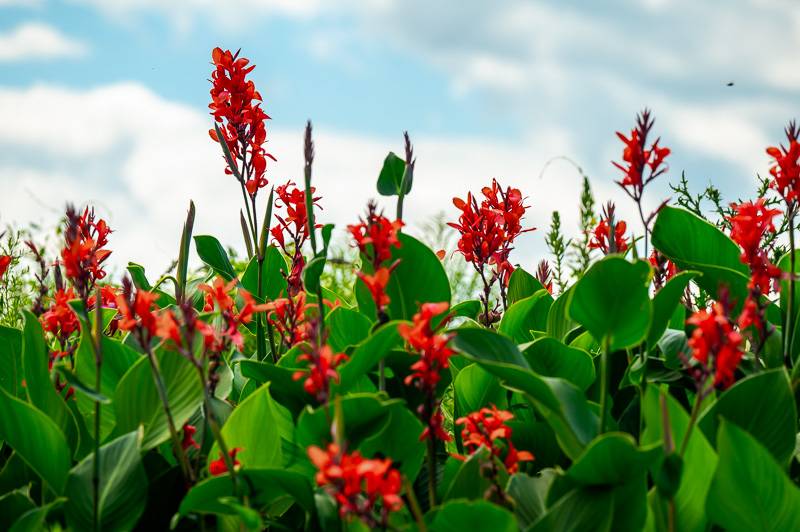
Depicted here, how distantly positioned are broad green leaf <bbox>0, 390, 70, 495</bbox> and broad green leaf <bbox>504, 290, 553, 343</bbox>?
1.07 meters

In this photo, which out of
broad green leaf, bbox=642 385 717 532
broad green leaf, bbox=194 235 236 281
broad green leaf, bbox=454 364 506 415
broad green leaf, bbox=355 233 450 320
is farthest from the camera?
broad green leaf, bbox=194 235 236 281

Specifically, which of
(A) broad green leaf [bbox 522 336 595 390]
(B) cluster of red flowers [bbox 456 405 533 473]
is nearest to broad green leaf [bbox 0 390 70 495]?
(B) cluster of red flowers [bbox 456 405 533 473]

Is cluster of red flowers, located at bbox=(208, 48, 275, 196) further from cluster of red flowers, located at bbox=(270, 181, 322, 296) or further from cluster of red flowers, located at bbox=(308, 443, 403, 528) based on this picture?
cluster of red flowers, located at bbox=(308, 443, 403, 528)

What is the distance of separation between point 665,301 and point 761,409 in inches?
10.6

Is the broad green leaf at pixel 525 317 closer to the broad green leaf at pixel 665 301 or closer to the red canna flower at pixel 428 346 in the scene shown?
the broad green leaf at pixel 665 301

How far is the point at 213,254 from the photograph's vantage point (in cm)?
257

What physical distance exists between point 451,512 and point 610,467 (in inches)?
11.0

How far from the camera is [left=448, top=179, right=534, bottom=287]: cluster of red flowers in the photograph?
2205 mm

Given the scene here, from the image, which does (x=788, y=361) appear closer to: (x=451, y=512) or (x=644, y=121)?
(x=644, y=121)

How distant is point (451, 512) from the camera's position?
1.31 metres

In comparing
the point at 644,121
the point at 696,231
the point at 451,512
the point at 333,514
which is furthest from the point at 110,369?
the point at 696,231

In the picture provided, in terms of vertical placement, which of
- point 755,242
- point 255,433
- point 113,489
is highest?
point 755,242

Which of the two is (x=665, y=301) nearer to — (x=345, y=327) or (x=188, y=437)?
(x=345, y=327)

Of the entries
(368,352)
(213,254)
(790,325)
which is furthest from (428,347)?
(213,254)
